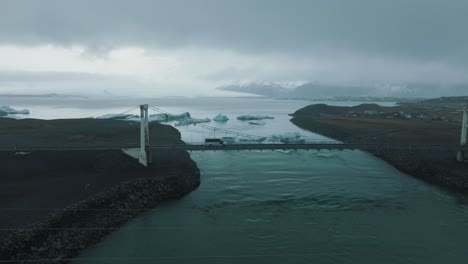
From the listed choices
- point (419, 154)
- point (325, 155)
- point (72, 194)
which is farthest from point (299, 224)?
point (419, 154)

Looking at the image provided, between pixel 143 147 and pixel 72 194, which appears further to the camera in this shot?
pixel 143 147

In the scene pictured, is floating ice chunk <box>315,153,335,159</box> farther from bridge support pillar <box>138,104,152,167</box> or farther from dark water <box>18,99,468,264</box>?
bridge support pillar <box>138,104,152,167</box>

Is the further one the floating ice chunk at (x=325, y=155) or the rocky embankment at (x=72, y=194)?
the floating ice chunk at (x=325, y=155)

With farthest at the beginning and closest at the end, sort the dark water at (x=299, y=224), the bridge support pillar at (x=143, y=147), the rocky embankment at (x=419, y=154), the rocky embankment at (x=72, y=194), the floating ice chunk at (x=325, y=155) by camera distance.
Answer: the floating ice chunk at (x=325, y=155), the bridge support pillar at (x=143, y=147), the rocky embankment at (x=419, y=154), the dark water at (x=299, y=224), the rocky embankment at (x=72, y=194)

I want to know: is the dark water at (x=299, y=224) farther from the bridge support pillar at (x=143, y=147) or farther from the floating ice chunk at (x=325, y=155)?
the floating ice chunk at (x=325, y=155)

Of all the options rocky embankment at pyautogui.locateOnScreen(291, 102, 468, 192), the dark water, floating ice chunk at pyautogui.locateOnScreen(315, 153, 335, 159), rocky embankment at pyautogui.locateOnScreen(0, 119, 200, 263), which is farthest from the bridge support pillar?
rocky embankment at pyautogui.locateOnScreen(291, 102, 468, 192)

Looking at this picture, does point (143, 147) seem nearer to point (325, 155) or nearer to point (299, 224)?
point (299, 224)

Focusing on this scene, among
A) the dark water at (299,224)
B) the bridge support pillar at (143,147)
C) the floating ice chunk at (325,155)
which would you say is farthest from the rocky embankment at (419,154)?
the bridge support pillar at (143,147)
